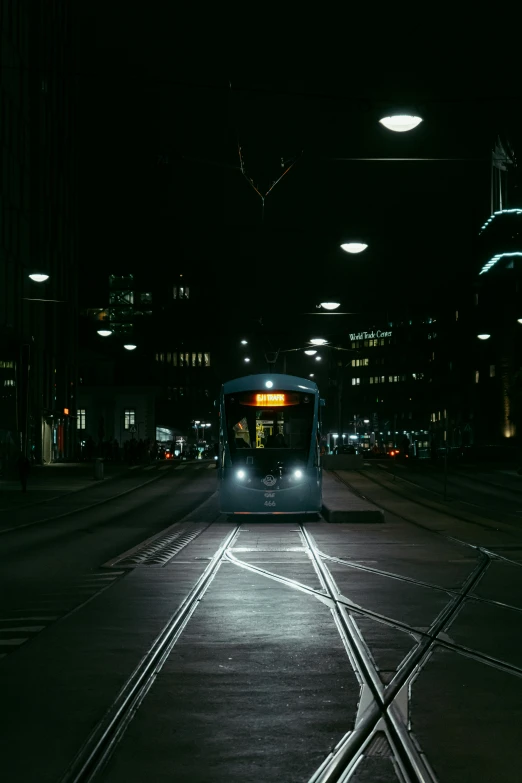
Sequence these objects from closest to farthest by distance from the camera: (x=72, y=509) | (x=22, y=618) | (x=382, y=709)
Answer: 1. (x=382, y=709)
2. (x=22, y=618)
3. (x=72, y=509)

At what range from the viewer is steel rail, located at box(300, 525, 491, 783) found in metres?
5.61

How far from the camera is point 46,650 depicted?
9.36 metres

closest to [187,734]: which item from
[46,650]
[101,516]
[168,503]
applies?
[46,650]

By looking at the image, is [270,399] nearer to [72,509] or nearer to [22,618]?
[72,509]

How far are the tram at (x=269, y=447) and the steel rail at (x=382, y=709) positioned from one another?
13.3m

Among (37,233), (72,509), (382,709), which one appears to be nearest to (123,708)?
(382,709)

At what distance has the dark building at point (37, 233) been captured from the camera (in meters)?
58.2

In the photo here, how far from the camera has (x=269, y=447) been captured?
26484mm

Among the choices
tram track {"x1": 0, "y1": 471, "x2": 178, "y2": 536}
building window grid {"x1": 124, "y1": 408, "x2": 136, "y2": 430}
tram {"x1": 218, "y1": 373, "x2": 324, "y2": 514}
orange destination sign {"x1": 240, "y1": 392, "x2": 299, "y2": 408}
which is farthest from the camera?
building window grid {"x1": 124, "y1": 408, "x2": 136, "y2": 430}

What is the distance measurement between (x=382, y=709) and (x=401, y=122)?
39.7 feet

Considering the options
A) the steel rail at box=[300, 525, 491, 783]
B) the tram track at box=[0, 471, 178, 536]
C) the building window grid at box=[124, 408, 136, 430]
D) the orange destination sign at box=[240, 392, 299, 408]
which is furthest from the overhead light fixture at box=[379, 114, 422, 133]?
the building window grid at box=[124, 408, 136, 430]

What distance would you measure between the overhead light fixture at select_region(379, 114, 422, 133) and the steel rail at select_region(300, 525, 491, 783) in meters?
7.83

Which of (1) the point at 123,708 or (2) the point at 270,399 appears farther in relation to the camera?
(2) the point at 270,399

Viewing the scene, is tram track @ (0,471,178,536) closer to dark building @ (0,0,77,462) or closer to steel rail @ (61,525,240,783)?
dark building @ (0,0,77,462)
